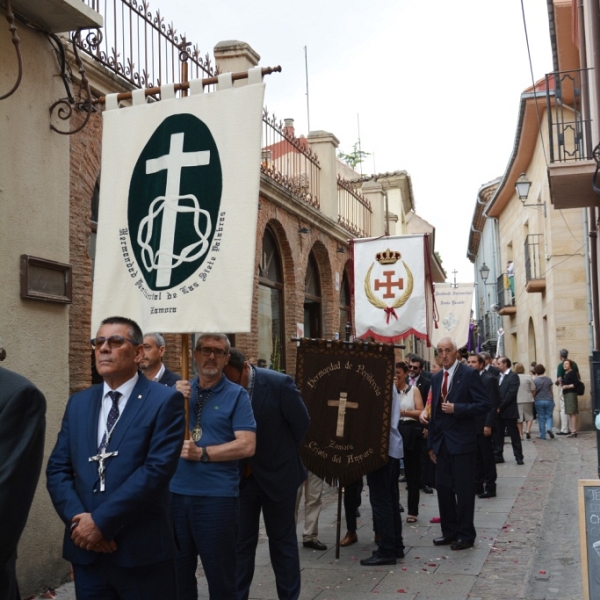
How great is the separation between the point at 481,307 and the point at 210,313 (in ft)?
177

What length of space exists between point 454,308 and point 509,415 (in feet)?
16.9

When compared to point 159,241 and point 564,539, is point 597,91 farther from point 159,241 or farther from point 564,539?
point 159,241

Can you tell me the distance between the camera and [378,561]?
25.4 feet

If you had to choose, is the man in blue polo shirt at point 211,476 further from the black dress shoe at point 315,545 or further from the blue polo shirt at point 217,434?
the black dress shoe at point 315,545

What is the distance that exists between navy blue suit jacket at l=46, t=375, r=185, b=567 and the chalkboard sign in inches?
124

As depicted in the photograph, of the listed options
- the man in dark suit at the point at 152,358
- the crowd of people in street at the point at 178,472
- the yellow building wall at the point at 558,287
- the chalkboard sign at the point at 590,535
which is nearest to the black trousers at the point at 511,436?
the crowd of people in street at the point at 178,472

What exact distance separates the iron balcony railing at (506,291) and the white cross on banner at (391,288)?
23541mm

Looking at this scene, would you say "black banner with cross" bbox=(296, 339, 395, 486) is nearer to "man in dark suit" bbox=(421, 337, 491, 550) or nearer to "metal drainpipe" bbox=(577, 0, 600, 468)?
"man in dark suit" bbox=(421, 337, 491, 550)

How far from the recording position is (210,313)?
5.48m

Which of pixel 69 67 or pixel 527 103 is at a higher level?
pixel 527 103

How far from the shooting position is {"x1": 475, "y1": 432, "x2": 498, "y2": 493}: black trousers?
12.0m

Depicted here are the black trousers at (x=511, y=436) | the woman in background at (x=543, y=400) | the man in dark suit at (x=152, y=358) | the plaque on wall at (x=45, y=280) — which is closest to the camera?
the man in dark suit at (x=152, y=358)

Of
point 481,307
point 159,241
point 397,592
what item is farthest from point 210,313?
point 481,307

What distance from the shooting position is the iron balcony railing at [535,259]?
94.1 ft
